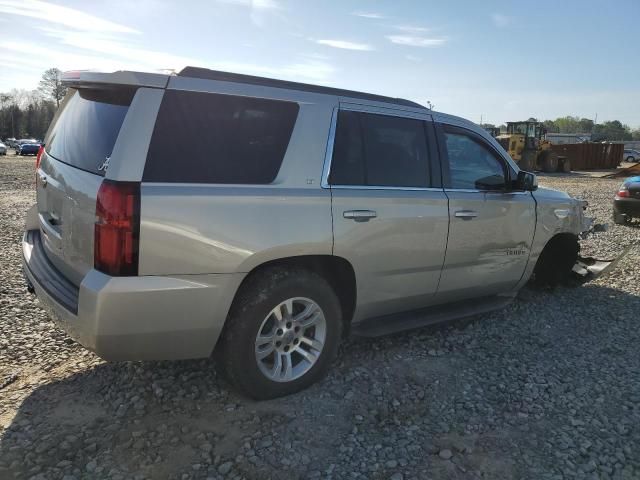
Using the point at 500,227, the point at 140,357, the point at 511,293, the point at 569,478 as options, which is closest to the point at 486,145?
the point at 500,227

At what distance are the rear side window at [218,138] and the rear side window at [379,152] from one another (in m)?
0.41

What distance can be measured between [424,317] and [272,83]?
208 cm

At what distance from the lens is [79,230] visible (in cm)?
285

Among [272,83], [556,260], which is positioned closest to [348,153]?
[272,83]

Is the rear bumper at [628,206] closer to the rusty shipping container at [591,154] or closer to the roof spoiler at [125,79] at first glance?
the roof spoiler at [125,79]

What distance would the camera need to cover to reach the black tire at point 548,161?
31625 mm

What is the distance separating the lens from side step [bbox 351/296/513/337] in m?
3.72

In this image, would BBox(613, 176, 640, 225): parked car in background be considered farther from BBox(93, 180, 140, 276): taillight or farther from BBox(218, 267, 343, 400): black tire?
BBox(93, 180, 140, 276): taillight

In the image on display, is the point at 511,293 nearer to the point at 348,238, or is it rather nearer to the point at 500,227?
the point at 500,227

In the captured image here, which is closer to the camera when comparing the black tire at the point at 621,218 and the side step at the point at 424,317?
the side step at the point at 424,317

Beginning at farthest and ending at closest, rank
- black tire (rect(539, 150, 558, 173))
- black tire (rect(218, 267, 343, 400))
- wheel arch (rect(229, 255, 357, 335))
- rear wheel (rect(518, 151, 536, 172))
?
black tire (rect(539, 150, 558, 173)) < rear wheel (rect(518, 151, 536, 172)) < wheel arch (rect(229, 255, 357, 335)) < black tire (rect(218, 267, 343, 400))

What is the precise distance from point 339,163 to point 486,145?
5.53 ft

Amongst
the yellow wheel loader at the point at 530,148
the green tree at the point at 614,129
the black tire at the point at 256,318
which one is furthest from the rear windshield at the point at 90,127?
the green tree at the point at 614,129

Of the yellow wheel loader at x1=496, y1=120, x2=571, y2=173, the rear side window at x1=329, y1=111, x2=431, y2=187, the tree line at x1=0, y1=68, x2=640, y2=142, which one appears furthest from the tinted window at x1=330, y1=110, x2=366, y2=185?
the tree line at x1=0, y1=68, x2=640, y2=142
